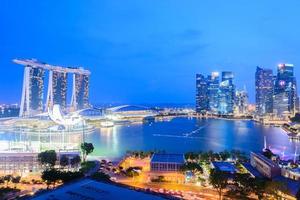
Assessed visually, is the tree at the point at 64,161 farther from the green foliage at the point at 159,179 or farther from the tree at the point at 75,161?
the green foliage at the point at 159,179

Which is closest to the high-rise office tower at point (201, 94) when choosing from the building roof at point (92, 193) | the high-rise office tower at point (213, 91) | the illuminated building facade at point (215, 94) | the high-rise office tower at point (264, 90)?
the illuminated building facade at point (215, 94)

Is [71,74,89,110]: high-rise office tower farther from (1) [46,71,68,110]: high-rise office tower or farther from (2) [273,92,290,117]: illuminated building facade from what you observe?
(2) [273,92,290,117]: illuminated building facade

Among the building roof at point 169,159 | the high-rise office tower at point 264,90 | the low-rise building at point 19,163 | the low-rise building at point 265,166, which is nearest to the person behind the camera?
the low-rise building at point 265,166

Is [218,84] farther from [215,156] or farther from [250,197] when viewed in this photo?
[250,197]

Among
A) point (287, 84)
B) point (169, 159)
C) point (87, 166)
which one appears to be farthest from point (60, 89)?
point (87, 166)

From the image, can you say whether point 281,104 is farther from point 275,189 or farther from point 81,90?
point 275,189

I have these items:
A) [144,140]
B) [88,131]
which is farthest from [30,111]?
[144,140]
